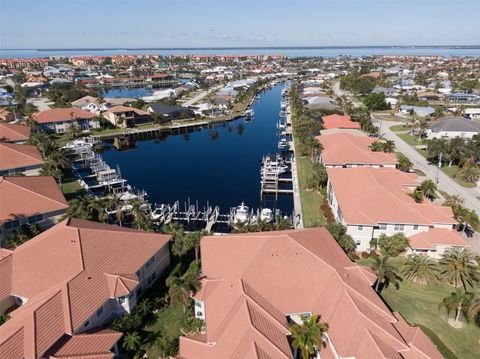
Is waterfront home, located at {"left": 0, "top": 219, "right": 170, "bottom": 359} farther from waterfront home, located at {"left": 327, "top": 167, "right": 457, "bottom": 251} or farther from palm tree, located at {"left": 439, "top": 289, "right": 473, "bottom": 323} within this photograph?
palm tree, located at {"left": 439, "top": 289, "right": 473, "bottom": 323}

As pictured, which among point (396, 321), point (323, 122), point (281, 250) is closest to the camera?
point (396, 321)

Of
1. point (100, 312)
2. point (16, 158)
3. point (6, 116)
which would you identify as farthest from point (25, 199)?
point (6, 116)

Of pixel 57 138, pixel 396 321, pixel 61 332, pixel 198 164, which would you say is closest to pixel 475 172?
pixel 396 321

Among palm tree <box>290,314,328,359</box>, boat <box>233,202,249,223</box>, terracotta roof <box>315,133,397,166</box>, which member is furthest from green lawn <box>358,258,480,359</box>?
terracotta roof <box>315,133,397,166</box>

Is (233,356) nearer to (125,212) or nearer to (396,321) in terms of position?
(396,321)

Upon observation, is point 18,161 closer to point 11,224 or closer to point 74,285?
point 11,224
